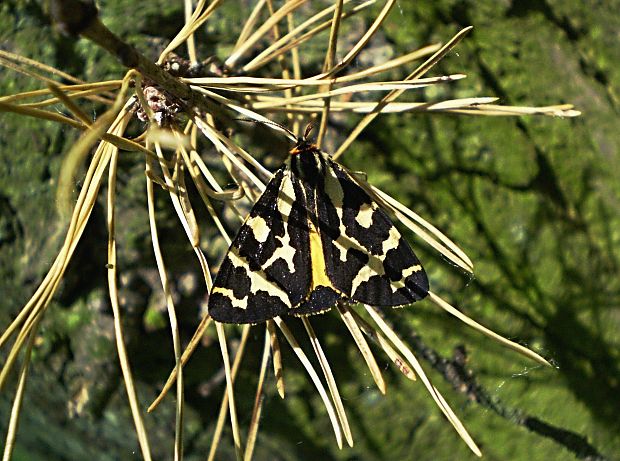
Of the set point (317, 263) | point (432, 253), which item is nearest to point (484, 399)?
point (432, 253)

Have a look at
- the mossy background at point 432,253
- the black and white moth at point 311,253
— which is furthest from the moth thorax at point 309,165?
the mossy background at point 432,253

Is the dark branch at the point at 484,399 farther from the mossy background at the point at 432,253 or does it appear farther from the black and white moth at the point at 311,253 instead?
the black and white moth at the point at 311,253

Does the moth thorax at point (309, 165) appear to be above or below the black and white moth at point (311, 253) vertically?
above

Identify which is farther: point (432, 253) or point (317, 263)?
point (432, 253)

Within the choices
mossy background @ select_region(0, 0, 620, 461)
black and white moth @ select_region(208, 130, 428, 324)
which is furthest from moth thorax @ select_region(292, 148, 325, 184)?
mossy background @ select_region(0, 0, 620, 461)

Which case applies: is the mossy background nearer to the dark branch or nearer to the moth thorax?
the dark branch

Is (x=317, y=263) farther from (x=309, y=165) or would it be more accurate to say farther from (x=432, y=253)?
(x=432, y=253)
